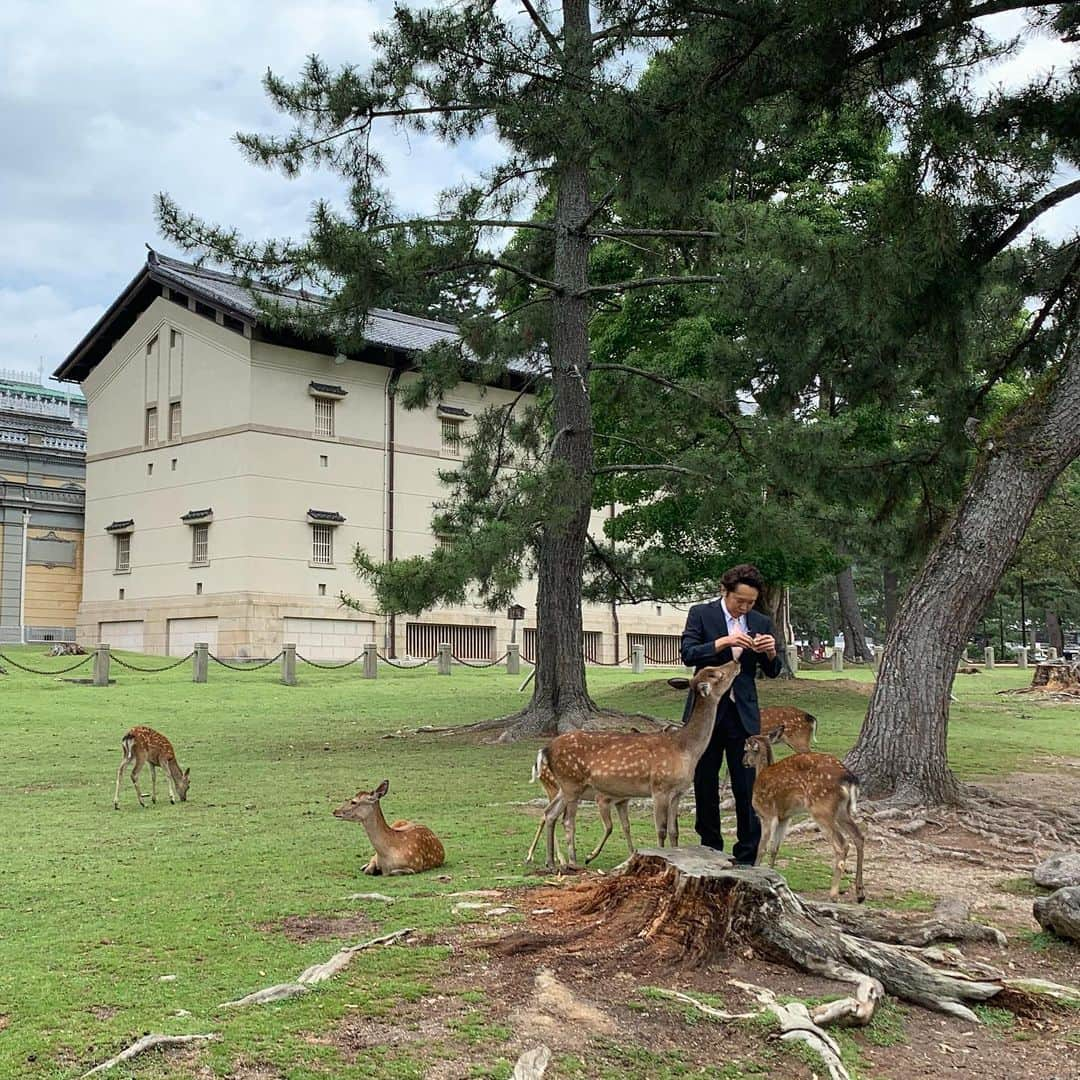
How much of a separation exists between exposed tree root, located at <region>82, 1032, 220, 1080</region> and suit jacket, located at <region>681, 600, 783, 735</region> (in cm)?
375

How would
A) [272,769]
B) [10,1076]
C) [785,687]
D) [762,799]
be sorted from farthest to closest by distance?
[785,687], [272,769], [762,799], [10,1076]

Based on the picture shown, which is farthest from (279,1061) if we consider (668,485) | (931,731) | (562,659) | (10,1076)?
(668,485)

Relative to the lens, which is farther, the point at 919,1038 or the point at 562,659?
the point at 562,659

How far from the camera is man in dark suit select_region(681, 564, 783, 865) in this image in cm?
751

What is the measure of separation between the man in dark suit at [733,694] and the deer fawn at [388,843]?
190 cm

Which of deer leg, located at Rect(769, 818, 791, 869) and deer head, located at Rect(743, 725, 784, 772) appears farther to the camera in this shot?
deer head, located at Rect(743, 725, 784, 772)

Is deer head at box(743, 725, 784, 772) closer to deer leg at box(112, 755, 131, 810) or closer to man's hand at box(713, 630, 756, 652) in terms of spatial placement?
man's hand at box(713, 630, 756, 652)

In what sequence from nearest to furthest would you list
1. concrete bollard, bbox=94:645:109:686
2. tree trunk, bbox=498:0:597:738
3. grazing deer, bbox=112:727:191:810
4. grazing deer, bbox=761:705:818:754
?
grazing deer, bbox=112:727:191:810 → grazing deer, bbox=761:705:818:754 → tree trunk, bbox=498:0:597:738 → concrete bollard, bbox=94:645:109:686

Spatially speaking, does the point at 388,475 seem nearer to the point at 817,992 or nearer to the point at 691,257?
the point at 691,257

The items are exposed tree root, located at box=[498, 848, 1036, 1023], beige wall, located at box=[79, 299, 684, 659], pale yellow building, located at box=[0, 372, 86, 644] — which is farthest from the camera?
pale yellow building, located at box=[0, 372, 86, 644]

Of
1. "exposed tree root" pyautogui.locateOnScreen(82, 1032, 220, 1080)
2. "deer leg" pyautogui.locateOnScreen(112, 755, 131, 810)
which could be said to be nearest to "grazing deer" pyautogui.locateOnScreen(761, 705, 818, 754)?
"deer leg" pyautogui.locateOnScreen(112, 755, 131, 810)

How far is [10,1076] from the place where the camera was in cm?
445

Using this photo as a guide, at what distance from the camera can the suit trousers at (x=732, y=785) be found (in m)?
7.59

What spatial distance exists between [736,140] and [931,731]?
544 cm
